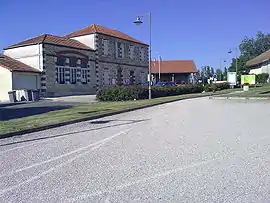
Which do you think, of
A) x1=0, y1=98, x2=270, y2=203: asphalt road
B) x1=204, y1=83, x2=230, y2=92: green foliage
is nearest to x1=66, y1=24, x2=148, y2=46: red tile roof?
x1=204, y1=83, x2=230, y2=92: green foliage

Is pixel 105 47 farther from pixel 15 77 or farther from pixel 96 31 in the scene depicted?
pixel 15 77

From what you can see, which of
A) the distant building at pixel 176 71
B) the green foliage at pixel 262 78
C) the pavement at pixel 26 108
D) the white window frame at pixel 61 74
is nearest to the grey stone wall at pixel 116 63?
the white window frame at pixel 61 74

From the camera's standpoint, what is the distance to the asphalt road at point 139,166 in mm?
5234

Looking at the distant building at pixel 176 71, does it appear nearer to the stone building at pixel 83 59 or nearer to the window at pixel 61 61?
the stone building at pixel 83 59

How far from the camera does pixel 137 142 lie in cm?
979

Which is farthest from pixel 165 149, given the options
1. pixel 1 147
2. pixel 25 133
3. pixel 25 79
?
pixel 25 79

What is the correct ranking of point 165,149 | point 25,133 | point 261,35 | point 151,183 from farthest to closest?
point 261,35 < point 25,133 < point 165,149 < point 151,183

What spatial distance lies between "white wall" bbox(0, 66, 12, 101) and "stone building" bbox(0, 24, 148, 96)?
8.20 feet

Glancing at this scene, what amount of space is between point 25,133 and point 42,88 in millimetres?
29392

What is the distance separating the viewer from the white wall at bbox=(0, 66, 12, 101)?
121 ft

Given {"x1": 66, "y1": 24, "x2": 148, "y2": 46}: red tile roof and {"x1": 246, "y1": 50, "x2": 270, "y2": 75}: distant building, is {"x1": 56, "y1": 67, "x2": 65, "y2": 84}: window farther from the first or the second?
{"x1": 246, "y1": 50, "x2": 270, "y2": 75}: distant building

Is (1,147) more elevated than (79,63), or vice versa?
(79,63)

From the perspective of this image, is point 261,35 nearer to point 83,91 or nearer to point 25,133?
point 83,91

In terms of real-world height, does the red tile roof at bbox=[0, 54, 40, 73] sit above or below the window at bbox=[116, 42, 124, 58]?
below
